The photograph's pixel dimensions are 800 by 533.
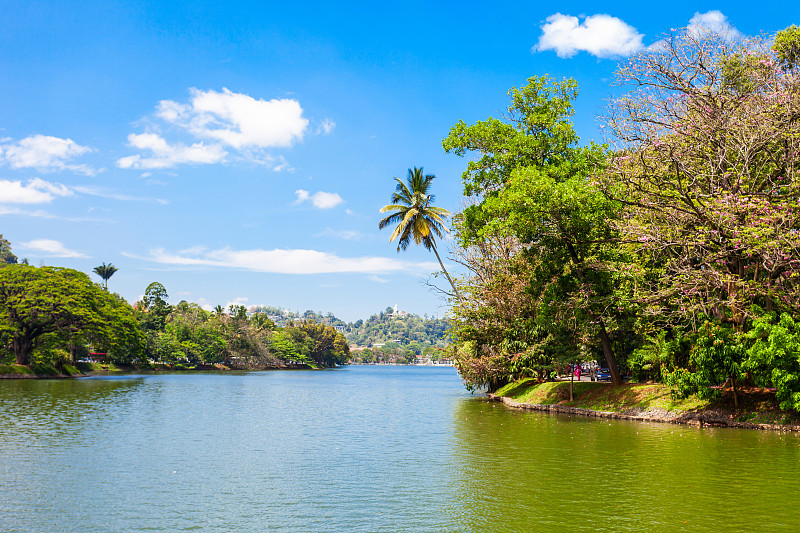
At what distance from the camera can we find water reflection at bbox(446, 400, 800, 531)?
11.6 m

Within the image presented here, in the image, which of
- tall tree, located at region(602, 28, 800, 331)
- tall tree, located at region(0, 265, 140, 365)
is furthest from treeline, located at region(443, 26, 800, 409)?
tall tree, located at region(0, 265, 140, 365)

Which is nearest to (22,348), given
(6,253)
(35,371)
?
(35,371)

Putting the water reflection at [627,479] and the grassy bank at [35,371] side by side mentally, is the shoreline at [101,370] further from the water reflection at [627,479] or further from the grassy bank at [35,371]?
the water reflection at [627,479]

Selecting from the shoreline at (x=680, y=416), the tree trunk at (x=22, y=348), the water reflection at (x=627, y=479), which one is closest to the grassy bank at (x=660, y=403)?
the shoreline at (x=680, y=416)

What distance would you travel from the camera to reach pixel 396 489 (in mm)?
14773

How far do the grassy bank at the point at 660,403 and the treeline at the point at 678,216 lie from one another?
1.06 m

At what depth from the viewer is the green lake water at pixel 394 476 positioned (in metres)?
11.8

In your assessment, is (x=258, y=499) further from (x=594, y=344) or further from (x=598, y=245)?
(x=594, y=344)

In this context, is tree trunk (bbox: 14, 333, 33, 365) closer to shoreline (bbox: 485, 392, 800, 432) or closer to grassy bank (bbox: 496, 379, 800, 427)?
grassy bank (bbox: 496, 379, 800, 427)

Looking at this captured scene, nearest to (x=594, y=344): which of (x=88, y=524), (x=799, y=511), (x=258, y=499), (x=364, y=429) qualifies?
(x=364, y=429)

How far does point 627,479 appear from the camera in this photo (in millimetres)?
15352

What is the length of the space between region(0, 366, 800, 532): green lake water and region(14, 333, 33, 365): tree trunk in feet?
166

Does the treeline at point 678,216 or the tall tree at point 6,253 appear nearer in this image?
the treeline at point 678,216

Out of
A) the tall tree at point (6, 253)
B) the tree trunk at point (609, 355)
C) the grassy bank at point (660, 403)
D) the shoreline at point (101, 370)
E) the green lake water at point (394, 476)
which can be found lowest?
the shoreline at point (101, 370)
